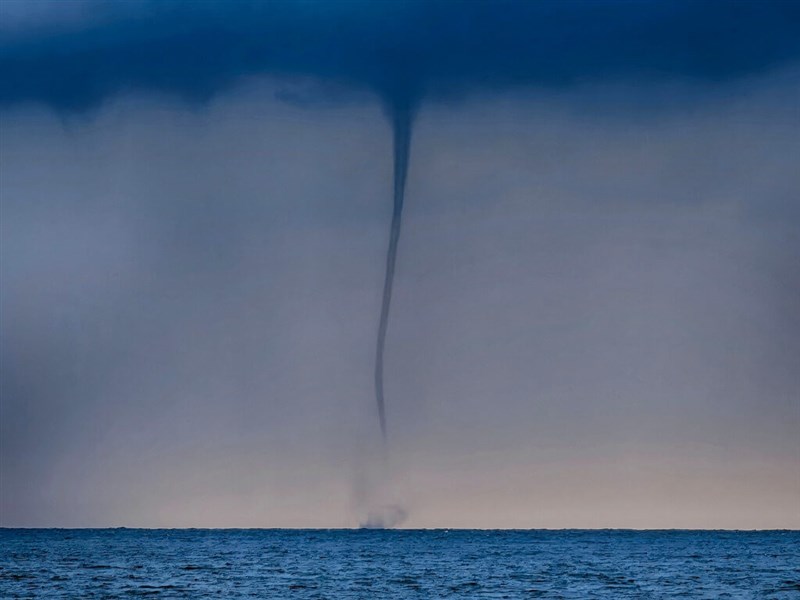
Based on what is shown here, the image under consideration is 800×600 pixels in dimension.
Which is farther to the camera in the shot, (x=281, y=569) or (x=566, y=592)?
(x=281, y=569)

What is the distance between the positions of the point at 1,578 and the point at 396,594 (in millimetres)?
22756

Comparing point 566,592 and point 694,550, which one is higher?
point 694,550

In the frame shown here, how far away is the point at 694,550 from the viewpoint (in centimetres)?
11806

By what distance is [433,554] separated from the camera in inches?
4166

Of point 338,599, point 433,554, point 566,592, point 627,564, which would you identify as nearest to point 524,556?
point 433,554

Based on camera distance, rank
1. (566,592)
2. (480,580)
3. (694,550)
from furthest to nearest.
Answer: (694,550), (480,580), (566,592)

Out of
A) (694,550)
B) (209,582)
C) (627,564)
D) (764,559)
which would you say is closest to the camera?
(209,582)

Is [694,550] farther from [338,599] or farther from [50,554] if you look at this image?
[338,599]

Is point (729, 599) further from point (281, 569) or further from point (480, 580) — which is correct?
point (281, 569)

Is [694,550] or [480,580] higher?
[694,550]

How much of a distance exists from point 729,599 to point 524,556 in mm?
46941

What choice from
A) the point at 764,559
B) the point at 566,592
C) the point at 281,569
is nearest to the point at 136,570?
the point at 281,569

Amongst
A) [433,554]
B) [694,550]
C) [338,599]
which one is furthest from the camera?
[694,550]

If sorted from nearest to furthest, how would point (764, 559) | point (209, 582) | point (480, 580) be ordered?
point (209, 582), point (480, 580), point (764, 559)
